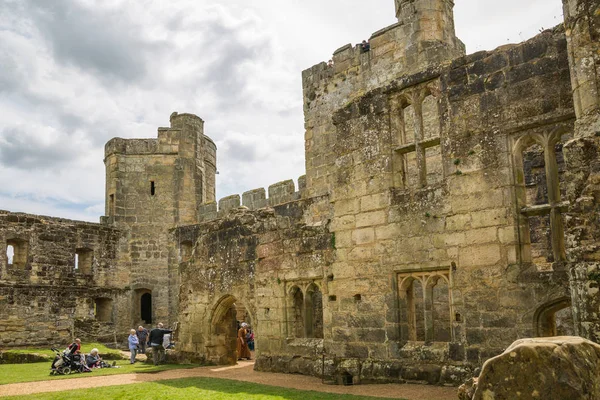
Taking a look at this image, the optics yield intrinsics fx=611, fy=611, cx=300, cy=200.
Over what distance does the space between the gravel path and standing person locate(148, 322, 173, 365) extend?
2.01m

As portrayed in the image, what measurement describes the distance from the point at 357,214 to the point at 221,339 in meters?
6.26

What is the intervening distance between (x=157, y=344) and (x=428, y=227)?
918cm

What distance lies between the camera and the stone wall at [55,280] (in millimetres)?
22422

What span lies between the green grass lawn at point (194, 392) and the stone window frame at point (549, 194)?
327 centimetres

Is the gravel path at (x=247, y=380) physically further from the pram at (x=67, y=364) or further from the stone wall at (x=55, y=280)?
the stone wall at (x=55, y=280)

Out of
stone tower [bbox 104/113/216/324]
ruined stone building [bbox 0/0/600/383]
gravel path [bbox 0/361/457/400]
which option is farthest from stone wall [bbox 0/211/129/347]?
gravel path [bbox 0/361/457/400]

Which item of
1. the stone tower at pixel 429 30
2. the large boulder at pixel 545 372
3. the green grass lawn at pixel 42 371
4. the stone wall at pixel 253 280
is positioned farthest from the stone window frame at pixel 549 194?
the green grass lawn at pixel 42 371

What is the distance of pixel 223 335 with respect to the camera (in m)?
15.5

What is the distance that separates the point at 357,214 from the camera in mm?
10922

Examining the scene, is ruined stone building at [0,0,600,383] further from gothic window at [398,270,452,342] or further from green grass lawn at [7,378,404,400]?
green grass lawn at [7,378,404,400]

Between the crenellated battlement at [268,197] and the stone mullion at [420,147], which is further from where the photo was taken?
the crenellated battlement at [268,197]

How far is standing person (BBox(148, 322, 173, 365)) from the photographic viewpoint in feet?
52.5

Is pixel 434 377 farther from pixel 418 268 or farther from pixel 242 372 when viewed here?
pixel 242 372

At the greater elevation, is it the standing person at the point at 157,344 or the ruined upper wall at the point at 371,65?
the ruined upper wall at the point at 371,65
